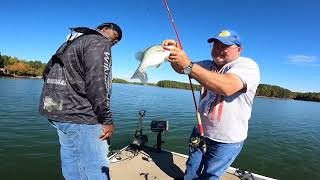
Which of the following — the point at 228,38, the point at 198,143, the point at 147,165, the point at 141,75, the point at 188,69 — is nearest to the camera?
the point at 188,69

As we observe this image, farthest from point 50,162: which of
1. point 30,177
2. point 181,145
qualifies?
point 181,145

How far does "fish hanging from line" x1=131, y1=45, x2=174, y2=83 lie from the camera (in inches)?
120

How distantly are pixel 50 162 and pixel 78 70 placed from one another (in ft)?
27.5

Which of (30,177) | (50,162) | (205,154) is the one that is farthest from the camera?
(50,162)

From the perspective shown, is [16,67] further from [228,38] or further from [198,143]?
[228,38]

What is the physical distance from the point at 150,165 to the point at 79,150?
12.5 feet

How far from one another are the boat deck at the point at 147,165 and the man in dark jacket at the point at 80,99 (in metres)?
2.86

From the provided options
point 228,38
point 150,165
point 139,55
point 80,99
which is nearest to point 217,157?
point 228,38

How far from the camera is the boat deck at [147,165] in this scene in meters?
6.54

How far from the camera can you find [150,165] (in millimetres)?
7156

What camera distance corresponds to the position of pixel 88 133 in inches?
143

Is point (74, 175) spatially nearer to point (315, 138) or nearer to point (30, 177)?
point (30, 177)

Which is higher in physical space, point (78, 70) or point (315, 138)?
point (78, 70)

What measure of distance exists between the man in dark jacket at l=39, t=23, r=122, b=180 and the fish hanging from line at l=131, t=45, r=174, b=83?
47 centimetres
